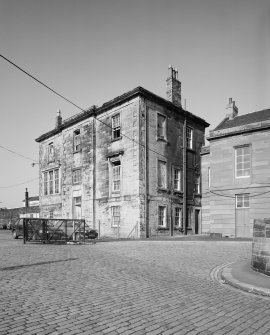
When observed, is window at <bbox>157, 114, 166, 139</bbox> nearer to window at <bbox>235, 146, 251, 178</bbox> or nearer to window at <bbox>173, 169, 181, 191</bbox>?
window at <bbox>173, 169, 181, 191</bbox>

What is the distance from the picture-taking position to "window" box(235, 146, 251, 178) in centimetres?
2172

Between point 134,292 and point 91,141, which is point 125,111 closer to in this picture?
point 91,141

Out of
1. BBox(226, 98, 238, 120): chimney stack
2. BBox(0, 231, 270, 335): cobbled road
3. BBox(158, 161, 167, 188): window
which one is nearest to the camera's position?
BBox(0, 231, 270, 335): cobbled road

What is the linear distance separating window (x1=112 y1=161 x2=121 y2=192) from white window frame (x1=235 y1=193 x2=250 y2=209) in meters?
8.89

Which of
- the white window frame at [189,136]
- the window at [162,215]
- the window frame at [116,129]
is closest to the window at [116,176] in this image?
the window frame at [116,129]

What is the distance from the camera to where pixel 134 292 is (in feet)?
21.2

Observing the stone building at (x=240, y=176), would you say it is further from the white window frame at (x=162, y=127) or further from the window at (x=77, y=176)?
the window at (x=77, y=176)

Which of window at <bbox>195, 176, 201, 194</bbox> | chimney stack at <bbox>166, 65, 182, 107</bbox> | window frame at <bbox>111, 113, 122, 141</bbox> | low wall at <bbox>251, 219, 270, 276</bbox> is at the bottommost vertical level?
low wall at <bbox>251, 219, 270, 276</bbox>

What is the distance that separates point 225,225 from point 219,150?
5.26 meters

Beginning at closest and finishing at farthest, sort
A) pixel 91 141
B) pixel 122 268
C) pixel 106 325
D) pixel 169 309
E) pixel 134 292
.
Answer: pixel 106 325 < pixel 169 309 < pixel 134 292 < pixel 122 268 < pixel 91 141

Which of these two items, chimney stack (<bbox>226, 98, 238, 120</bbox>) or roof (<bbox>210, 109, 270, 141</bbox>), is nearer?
roof (<bbox>210, 109, 270, 141</bbox>)

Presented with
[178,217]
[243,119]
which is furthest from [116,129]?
[243,119]

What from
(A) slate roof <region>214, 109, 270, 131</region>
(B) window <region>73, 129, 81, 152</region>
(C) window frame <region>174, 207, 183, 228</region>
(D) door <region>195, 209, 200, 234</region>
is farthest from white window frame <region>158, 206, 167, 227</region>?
(B) window <region>73, 129, 81, 152</region>

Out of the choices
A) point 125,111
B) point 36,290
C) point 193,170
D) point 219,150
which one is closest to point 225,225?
point 219,150
